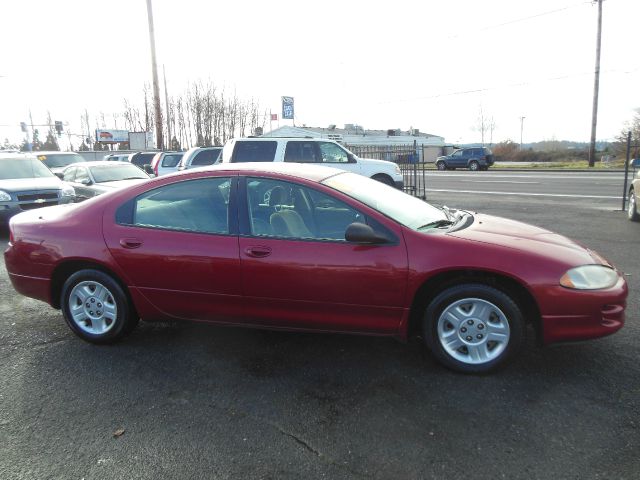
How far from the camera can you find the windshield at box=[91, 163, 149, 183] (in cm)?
1123

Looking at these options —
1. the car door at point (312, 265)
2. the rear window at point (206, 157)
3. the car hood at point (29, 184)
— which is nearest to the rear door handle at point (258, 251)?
the car door at point (312, 265)

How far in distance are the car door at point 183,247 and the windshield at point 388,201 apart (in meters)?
0.91

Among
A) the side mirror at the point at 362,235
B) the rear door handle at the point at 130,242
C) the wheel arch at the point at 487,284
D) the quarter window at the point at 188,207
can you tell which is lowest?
the wheel arch at the point at 487,284

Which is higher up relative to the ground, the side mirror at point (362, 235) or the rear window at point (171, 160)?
the rear window at point (171, 160)

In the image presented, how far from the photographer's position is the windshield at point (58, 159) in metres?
17.4

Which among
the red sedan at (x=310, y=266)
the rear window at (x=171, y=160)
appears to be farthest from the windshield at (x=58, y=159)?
the red sedan at (x=310, y=266)

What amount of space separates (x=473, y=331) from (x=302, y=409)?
1311 millimetres

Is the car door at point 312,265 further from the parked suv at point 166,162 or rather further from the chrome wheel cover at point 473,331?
the parked suv at point 166,162

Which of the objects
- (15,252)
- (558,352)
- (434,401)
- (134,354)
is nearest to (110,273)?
(134,354)

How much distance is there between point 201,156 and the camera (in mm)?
14930

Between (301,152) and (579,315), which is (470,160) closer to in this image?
(301,152)

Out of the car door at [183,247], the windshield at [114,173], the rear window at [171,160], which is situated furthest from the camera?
the rear window at [171,160]

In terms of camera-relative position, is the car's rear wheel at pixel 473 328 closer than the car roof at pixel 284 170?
Yes

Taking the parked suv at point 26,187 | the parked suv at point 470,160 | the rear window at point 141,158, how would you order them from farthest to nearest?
the parked suv at point 470,160, the rear window at point 141,158, the parked suv at point 26,187
